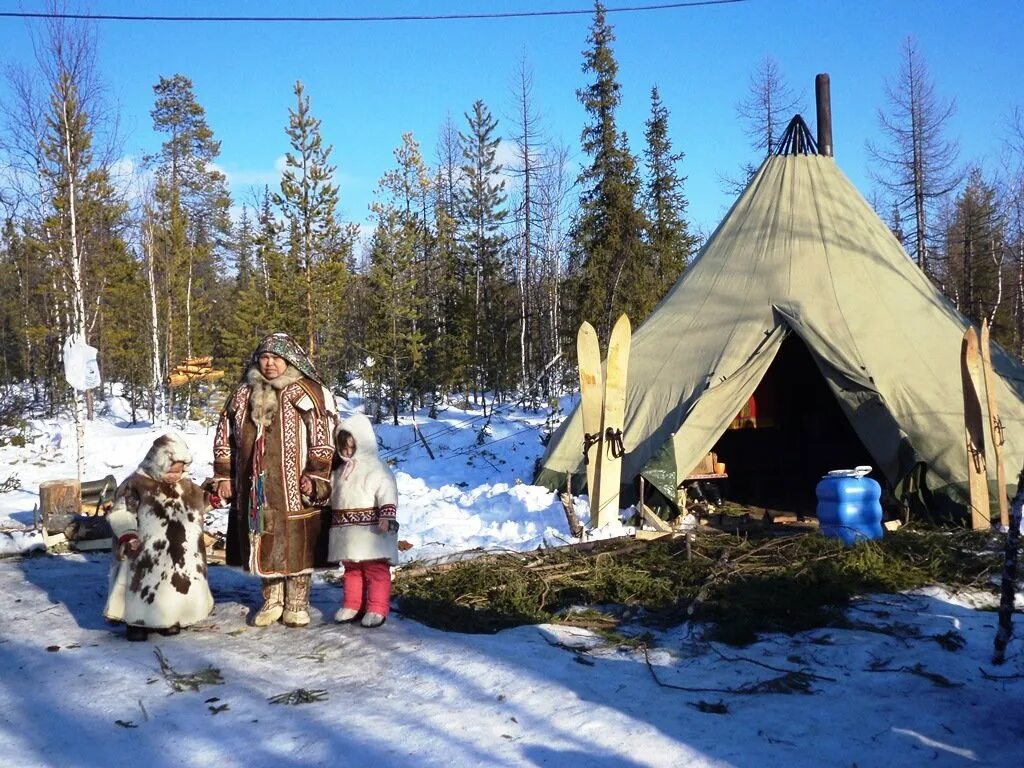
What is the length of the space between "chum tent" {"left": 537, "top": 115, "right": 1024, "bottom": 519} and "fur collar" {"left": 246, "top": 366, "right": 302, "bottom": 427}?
14.0 ft

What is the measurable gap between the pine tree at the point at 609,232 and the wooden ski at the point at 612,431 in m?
10.8

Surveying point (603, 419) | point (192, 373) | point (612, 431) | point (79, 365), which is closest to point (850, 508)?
point (612, 431)

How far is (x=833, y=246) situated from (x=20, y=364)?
27281 mm

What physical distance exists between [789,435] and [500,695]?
838 centimetres

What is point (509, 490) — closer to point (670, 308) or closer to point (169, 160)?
point (670, 308)

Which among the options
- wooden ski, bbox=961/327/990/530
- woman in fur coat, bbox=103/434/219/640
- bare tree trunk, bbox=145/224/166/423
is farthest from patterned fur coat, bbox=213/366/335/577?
bare tree trunk, bbox=145/224/166/423

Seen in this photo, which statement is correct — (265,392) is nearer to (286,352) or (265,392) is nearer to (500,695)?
(286,352)

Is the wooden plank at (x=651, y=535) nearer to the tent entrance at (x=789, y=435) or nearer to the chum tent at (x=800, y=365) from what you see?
the chum tent at (x=800, y=365)

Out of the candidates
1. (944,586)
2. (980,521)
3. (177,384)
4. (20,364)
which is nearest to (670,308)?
(980,521)

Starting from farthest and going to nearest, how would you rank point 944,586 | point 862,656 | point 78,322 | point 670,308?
point 78,322 → point 670,308 → point 944,586 → point 862,656

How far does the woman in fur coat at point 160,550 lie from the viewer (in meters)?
4.62

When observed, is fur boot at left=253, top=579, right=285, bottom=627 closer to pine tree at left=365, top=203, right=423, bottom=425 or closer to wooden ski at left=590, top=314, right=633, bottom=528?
wooden ski at left=590, top=314, right=633, bottom=528

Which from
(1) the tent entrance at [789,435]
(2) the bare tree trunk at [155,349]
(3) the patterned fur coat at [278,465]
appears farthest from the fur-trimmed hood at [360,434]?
(2) the bare tree trunk at [155,349]

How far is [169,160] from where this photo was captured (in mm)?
Result: 29344
